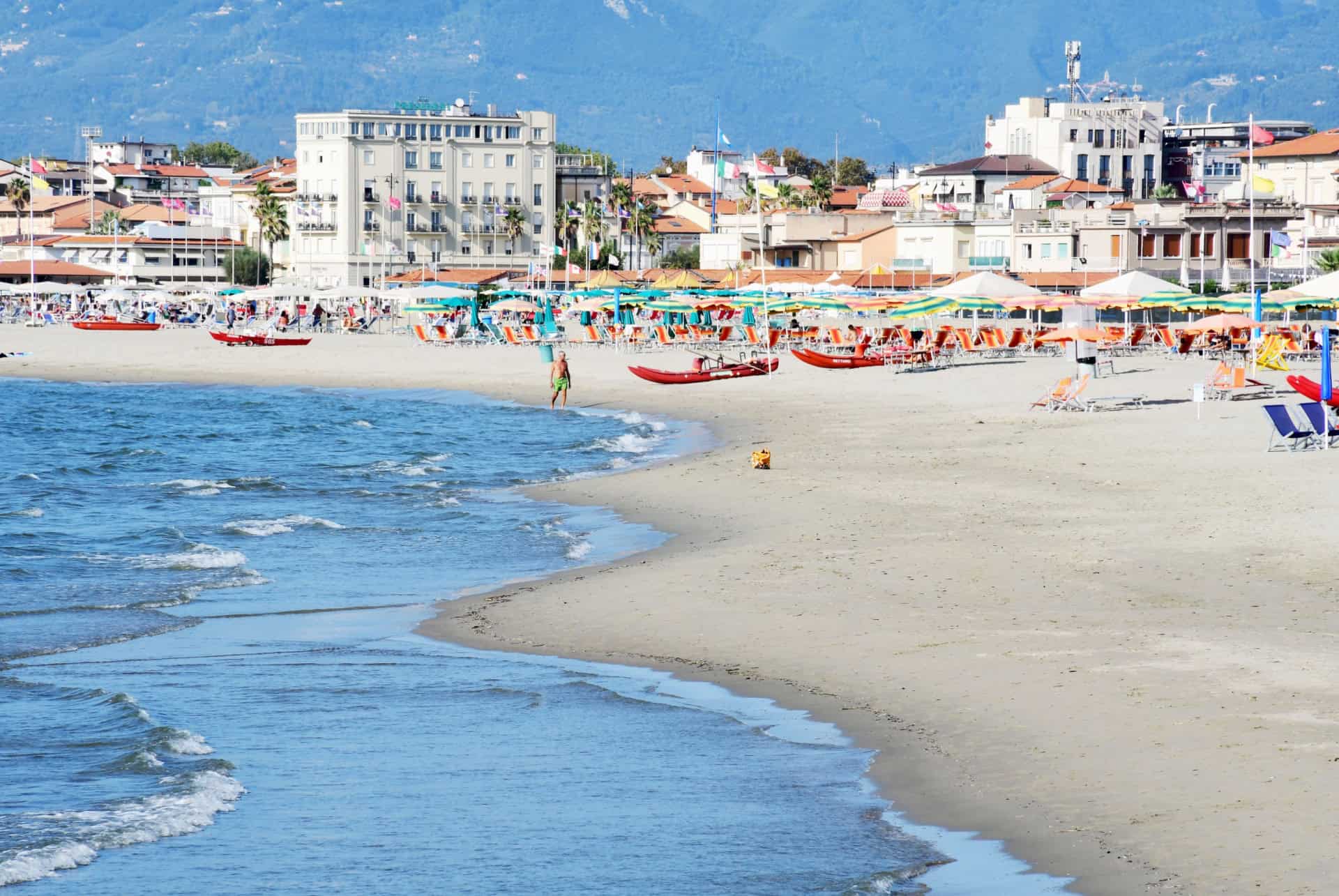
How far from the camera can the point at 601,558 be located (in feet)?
59.4

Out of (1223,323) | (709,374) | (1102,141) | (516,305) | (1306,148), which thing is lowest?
(709,374)

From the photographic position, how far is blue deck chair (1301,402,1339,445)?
72.6ft

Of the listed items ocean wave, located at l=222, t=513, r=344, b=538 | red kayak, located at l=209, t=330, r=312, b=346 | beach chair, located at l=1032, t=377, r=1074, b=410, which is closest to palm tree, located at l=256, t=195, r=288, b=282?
red kayak, located at l=209, t=330, r=312, b=346

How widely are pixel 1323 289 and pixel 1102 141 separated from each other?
266 ft

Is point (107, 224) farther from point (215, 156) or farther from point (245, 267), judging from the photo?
point (215, 156)

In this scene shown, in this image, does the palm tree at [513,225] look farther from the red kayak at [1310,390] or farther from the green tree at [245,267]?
the red kayak at [1310,390]

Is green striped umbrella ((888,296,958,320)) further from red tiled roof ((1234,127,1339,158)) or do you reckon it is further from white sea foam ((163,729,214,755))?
red tiled roof ((1234,127,1339,158))

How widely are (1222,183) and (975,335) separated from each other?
77759mm

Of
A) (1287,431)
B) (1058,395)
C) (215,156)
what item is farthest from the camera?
(215,156)

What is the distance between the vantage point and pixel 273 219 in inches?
4122

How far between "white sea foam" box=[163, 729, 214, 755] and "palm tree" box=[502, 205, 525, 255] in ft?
310

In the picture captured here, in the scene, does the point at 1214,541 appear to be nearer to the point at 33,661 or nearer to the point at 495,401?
the point at 33,661

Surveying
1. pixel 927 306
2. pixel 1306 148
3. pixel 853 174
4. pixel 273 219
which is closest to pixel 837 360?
pixel 927 306

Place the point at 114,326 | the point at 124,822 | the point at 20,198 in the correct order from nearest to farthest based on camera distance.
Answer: the point at 124,822 < the point at 114,326 < the point at 20,198
